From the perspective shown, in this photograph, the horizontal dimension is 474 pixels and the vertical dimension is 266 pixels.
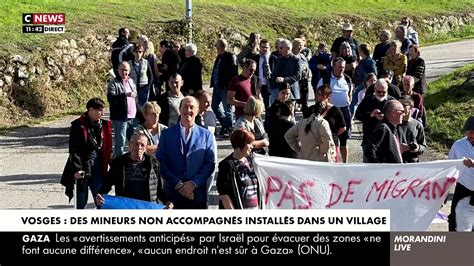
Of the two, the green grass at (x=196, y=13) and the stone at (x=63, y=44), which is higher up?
the green grass at (x=196, y=13)

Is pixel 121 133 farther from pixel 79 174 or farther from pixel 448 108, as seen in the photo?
pixel 448 108

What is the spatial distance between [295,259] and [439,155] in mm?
8300

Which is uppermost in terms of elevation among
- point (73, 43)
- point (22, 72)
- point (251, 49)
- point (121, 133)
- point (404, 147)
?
point (251, 49)

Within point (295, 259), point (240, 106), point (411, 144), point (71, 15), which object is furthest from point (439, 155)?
point (71, 15)

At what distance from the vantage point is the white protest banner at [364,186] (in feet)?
31.1

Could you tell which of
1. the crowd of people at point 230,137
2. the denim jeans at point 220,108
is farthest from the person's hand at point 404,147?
the denim jeans at point 220,108

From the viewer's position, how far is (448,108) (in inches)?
733

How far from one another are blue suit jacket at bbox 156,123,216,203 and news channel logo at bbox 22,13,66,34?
503 inches

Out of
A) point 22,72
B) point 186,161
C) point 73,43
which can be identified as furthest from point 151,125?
point 73,43

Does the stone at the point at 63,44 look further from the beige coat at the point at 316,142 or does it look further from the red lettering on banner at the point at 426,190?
the red lettering on banner at the point at 426,190

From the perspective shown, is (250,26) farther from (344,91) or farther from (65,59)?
(344,91)

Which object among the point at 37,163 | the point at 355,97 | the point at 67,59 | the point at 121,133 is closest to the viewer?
the point at 121,133

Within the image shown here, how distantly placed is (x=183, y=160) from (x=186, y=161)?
36mm

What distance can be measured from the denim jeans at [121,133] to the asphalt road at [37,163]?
994mm
